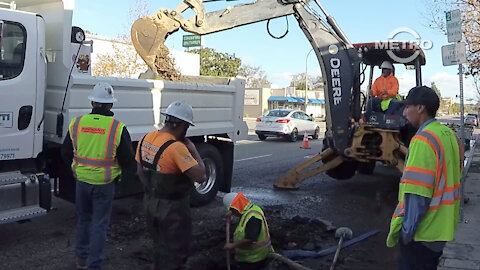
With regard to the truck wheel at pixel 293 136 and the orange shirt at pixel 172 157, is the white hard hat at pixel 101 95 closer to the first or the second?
the orange shirt at pixel 172 157

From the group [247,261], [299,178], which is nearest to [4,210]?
[247,261]

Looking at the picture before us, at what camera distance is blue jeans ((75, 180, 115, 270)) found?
4320 millimetres

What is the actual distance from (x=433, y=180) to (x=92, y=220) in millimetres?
3064

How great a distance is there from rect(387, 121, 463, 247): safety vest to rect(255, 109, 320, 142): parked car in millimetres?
17934

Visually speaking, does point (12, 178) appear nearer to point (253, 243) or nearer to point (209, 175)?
point (253, 243)

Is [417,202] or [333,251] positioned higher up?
[417,202]

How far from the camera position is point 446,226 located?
2770 mm

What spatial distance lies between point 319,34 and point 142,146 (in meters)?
5.43

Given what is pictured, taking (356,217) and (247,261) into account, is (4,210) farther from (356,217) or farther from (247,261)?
(356,217)

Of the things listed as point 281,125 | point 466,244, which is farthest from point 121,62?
point 466,244

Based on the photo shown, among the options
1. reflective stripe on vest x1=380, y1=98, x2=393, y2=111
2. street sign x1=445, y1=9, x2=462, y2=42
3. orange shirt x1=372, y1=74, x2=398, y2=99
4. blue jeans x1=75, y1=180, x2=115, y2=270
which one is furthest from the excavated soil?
street sign x1=445, y1=9, x2=462, y2=42

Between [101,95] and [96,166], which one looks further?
[101,95]

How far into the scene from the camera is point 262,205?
773 cm

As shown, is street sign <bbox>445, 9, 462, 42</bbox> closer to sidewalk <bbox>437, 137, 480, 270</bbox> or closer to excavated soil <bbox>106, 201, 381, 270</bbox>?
sidewalk <bbox>437, 137, 480, 270</bbox>
